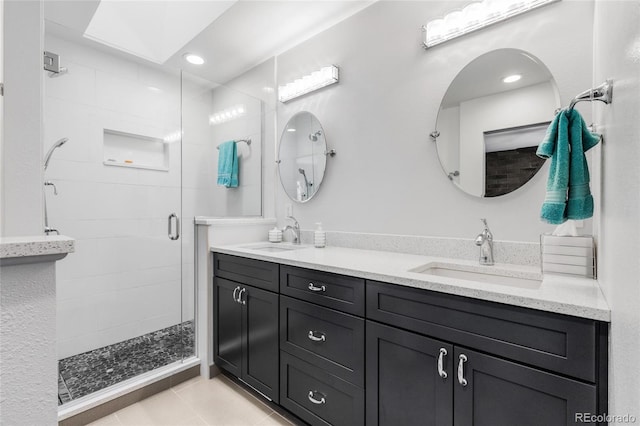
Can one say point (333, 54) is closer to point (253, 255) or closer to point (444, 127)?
point (444, 127)

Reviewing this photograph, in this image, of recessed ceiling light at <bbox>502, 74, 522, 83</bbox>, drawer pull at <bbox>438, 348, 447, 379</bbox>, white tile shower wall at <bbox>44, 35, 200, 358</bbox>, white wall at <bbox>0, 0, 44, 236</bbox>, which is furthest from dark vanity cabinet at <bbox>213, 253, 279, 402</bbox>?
recessed ceiling light at <bbox>502, 74, 522, 83</bbox>

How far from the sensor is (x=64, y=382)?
6.21ft

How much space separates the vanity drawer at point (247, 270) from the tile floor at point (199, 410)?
Answer: 739mm

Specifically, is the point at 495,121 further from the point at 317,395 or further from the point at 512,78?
the point at 317,395

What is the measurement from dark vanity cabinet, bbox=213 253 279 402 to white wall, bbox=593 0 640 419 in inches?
54.1

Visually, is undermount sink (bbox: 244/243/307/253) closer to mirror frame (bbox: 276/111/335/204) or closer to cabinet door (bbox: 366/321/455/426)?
mirror frame (bbox: 276/111/335/204)

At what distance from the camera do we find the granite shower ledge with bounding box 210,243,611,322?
84 centimetres

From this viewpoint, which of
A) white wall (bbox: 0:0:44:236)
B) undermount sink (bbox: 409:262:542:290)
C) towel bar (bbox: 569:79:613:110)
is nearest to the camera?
towel bar (bbox: 569:79:613:110)

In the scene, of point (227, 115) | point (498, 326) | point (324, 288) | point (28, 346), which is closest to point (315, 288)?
point (324, 288)

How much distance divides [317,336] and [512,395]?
2.72 ft

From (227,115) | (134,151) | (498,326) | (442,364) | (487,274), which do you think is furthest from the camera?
(227,115)

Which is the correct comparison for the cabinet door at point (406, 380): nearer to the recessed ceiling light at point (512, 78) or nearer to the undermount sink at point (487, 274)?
the undermount sink at point (487, 274)

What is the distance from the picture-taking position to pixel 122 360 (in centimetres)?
219

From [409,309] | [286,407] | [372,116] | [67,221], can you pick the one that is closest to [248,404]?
[286,407]
